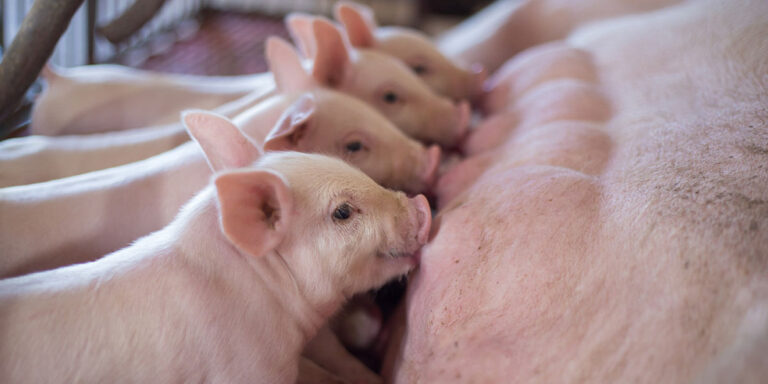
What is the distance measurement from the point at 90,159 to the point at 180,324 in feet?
3.27

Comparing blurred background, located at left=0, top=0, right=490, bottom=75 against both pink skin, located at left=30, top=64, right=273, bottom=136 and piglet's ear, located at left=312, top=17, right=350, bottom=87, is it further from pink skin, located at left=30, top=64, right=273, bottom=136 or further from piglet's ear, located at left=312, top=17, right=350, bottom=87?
piglet's ear, located at left=312, top=17, right=350, bottom=87

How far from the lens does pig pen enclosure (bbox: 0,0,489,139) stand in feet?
3.82

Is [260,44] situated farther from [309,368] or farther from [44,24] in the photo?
[309,368]

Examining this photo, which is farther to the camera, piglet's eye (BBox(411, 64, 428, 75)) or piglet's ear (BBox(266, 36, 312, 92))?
piglet's eye (BBox(411, 64, 428, 75))

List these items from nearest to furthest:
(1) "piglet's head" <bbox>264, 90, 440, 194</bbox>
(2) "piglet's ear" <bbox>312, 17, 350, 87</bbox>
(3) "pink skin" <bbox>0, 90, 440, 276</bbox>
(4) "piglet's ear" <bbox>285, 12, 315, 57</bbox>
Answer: (3) "pink skin" <bbox>0, 90, 440, 276</bbox>
(1) "piglet's head" <bbox>264, 90, 440, 194</bbox>
(2) "piglet's ear" <bbox>312, 17, 350, 87</bbox>
(4) "piglet's ear" <bbox>285, 12, 315, 57</bbox>

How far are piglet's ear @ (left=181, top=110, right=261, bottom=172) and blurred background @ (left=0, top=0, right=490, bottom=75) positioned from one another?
130 cm

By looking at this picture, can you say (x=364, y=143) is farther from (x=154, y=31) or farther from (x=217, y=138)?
(x=154, y=31)

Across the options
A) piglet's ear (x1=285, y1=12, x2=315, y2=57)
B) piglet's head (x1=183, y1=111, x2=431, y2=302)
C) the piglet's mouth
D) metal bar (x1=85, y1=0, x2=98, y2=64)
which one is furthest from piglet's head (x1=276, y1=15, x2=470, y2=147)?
metal bar (x1=85, y1=0, x2=98, y2=64)

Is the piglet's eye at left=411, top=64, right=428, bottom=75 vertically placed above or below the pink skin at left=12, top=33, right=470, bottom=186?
below

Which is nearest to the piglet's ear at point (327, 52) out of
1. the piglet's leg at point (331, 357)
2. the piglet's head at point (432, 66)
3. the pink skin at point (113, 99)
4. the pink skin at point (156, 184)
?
the pink skin at point (156, 184)

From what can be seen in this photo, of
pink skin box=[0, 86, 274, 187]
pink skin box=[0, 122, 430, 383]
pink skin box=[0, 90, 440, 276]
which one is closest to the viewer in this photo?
pink skin box=[0, 122, 430, 383]

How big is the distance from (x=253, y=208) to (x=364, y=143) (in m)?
0.55

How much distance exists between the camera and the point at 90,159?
1743 millimetres

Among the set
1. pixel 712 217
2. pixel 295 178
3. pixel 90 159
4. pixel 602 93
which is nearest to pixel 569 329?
pixel 712 217
